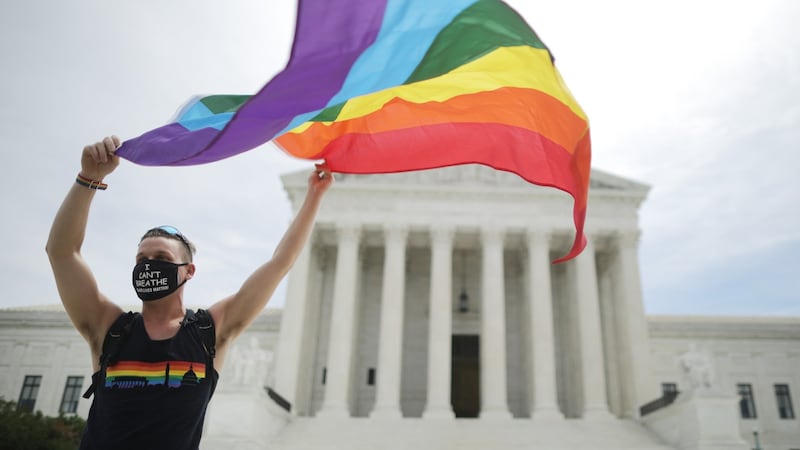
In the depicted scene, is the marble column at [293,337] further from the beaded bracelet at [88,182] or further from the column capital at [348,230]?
the beaded bracelet at [88,182]

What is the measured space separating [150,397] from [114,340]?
1.19ft

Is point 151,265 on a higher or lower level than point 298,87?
lower

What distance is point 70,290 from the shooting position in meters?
3.16

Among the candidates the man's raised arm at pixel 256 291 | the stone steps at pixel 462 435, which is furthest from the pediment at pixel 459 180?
the man's raised arm at pixel 256 291

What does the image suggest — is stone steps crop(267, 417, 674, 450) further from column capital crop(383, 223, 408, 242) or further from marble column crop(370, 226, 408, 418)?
column capital crop(383, 223, 408, 242)

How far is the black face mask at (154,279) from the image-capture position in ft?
10.3

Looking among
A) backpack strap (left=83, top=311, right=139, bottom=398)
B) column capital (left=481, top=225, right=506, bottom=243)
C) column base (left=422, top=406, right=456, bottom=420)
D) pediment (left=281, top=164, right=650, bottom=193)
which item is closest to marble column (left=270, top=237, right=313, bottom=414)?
pediment (left=281, top=164, right=650, bottom=193)

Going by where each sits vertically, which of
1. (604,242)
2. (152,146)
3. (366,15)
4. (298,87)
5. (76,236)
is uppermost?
(604,242)

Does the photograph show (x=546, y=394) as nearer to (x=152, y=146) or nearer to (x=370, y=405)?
(x=370, y=405)

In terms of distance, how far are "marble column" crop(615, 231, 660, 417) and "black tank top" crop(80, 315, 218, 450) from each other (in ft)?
111

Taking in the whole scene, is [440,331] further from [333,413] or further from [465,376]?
[465,376]

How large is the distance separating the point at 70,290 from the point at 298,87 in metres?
2.46

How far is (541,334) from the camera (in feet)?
112

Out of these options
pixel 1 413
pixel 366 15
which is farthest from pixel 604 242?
pixel 366 15
